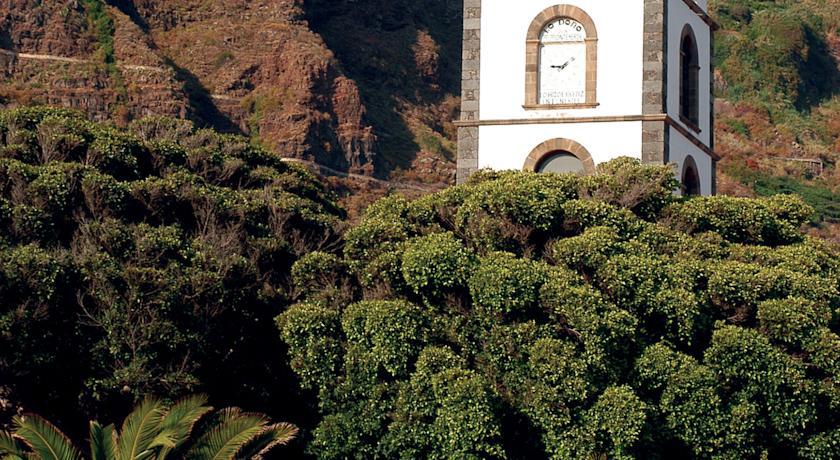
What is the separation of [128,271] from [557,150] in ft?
27.4

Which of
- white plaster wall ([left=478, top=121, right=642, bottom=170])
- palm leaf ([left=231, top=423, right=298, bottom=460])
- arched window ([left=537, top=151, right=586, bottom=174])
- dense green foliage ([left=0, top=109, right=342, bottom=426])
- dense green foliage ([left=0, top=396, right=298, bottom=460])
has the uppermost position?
white plaster wall ([left=478, top=121, right=642, bottom=170])

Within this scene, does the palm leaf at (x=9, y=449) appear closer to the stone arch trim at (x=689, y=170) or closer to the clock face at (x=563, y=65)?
the clock face at (x=563, y=65)

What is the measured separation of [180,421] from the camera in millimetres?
22031

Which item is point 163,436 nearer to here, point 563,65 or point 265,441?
point 265,441

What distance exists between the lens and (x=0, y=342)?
24.2m

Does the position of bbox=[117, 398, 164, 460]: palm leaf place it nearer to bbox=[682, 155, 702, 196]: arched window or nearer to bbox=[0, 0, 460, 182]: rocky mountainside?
bbox=[682, 155, 702, 196]: arched window

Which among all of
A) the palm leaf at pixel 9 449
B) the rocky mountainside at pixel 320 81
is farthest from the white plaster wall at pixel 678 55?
the rocky mountainside at pixel 320 81

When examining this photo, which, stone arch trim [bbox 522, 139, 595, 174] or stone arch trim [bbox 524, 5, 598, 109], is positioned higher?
stone arch trim [bbox 524, 5, 598, 109]

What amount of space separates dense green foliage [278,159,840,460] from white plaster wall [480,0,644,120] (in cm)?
345

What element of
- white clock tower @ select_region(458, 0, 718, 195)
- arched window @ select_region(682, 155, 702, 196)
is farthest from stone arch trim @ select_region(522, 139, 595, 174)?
arched window @ select_region(682, 155, 702, 196)

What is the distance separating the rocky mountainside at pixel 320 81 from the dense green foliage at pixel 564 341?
47.9 metres

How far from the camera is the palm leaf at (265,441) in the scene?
22891 millimetres

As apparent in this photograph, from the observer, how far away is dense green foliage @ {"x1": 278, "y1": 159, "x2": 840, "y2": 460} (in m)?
24.0

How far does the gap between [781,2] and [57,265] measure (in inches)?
3059
